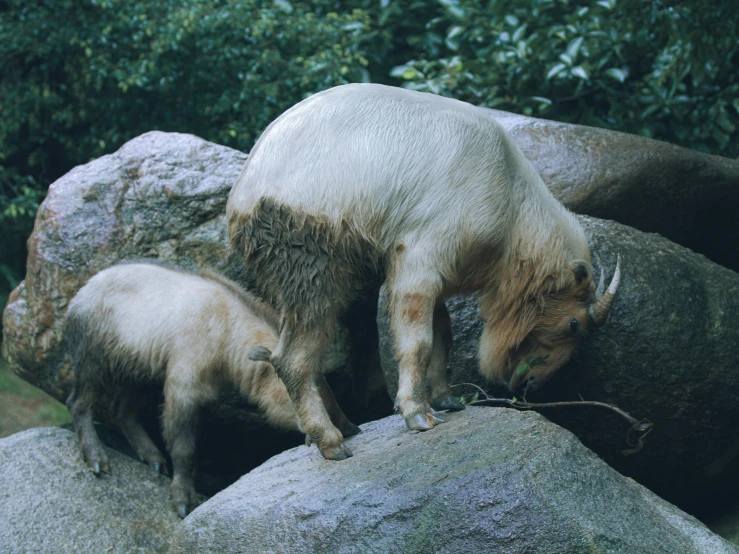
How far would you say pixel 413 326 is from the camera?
385cm

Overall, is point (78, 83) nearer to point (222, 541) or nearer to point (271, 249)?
point (271, 249)

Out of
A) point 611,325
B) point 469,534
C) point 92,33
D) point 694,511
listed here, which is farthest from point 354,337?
point 92,33

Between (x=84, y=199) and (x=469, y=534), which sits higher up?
(x=469, y=534)

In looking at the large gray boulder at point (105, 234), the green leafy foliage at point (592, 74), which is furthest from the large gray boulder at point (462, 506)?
the green leafy foliage at point (592, 74)

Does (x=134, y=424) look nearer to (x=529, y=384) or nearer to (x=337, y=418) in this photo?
(x=337, y=418)

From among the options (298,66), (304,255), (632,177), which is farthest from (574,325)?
(298,66)

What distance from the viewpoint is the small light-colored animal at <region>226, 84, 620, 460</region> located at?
12.6 feet

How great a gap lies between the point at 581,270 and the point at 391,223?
1.04 m

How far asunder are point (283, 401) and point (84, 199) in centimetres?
238

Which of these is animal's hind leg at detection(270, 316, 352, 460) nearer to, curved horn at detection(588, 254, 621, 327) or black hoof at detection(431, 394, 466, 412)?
black hoof at detection(431, 394, 466, 412)

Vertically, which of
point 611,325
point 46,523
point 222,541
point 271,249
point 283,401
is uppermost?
point 271,249

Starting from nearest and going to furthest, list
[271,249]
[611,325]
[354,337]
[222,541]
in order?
[222,541] < [271,249] < [611,325] < [354,337]

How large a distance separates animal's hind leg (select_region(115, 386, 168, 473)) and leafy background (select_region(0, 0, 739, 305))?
349cm

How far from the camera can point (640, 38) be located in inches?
311
